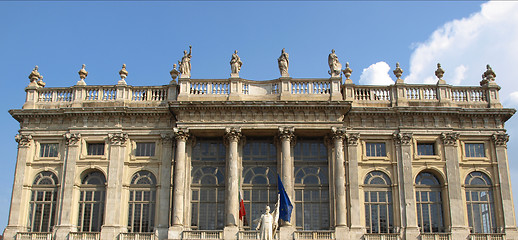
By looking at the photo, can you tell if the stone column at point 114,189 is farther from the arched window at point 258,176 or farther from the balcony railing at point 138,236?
the arched window at point 258,176

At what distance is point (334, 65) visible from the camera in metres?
32.5

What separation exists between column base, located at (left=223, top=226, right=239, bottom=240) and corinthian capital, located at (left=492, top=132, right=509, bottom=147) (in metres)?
14.8

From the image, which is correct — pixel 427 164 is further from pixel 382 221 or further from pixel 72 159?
pixel 72 159

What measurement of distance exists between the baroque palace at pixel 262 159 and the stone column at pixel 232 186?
8cm

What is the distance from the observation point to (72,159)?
104 ft

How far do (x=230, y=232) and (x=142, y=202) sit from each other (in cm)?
531

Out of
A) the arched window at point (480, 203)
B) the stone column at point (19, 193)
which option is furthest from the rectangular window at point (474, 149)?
the stone column at point (19, 193)

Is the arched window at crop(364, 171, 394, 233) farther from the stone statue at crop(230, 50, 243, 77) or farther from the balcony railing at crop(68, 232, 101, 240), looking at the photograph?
the balcony railing at crop(68, 232, 101, 240)

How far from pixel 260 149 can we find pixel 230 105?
3124 millimetres

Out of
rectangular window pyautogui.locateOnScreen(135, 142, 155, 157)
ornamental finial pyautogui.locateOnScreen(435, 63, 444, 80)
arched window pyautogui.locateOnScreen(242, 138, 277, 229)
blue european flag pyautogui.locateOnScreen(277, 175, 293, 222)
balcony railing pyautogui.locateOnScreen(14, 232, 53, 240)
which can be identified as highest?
ornamental finial pyautogui.locateOnScreen(435, 63, 444, 80)

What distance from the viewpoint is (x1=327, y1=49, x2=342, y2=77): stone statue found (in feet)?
107

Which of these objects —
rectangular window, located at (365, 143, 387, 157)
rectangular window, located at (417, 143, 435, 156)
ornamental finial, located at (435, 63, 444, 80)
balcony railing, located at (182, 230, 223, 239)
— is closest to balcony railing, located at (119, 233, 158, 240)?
balcony railing, located at (182, 230, 223, 239)

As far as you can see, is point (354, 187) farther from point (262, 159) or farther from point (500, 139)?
point (500, 139)

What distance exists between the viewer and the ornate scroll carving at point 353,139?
3173 cm
